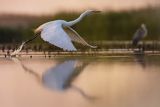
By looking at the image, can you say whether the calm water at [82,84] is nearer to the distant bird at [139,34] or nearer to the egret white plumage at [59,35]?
the egret white plumage at [59,35]

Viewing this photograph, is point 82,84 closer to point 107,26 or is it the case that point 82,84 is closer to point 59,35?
point 59,35

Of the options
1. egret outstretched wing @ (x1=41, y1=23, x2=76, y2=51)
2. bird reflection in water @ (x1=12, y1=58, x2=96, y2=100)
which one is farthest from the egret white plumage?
bird reflection in water @ (x1=12, y1=58, x2=96, y2=100)

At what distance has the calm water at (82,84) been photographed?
598 cm

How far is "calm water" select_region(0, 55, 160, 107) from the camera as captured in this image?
598cm

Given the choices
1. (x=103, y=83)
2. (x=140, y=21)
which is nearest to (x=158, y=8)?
(x=140, y=21)

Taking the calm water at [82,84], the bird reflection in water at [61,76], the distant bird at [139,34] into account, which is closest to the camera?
the calm water at [82,84]

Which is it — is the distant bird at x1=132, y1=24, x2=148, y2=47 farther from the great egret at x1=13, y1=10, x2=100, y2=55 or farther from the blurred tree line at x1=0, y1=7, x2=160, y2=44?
the great egret at x1=13, y1=10, x2=100, y2=55

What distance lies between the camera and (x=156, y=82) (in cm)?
755

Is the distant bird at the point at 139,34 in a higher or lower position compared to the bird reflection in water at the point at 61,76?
higher

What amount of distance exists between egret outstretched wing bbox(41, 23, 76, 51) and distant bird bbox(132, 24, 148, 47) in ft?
12.6

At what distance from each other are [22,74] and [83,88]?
1.96m

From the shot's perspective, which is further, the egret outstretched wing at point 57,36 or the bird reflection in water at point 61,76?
the egret outstretched wing at point 57,36

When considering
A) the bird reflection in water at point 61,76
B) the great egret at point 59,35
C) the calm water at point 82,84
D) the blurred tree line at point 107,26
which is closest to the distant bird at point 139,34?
the blurred tree line at point 107,26

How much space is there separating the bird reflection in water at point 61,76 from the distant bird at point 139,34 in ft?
16.9
